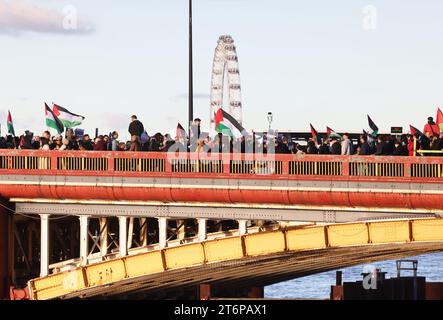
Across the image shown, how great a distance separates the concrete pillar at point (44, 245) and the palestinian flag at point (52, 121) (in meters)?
3.73

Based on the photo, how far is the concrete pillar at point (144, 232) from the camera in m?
74.4

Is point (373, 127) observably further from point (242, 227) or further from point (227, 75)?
point (227, 75)

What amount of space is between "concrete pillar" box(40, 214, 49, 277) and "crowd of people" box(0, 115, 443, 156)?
9.16 feet

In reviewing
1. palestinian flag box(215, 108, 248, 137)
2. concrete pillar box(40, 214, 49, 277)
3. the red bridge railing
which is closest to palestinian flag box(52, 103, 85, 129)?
the red bridge railing

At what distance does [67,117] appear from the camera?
75.5 metres

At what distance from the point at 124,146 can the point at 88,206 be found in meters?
2.64

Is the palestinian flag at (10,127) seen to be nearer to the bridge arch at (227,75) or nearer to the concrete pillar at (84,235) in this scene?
the concrete pillar at (84,235)

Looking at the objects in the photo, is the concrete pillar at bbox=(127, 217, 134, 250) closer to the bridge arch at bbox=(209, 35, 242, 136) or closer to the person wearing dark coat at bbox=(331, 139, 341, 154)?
the person wearing dark coat at bbox=(331, 139, 341, 154)

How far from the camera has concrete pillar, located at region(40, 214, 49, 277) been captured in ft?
244

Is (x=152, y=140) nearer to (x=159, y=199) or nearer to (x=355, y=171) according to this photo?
(x=159, y=199)

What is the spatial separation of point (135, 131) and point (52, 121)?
5865mm

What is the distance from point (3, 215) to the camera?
Result: 74.2 metres

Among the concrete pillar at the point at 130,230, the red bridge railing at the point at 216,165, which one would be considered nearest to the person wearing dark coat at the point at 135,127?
the red bridge railing at the point at 216,165
